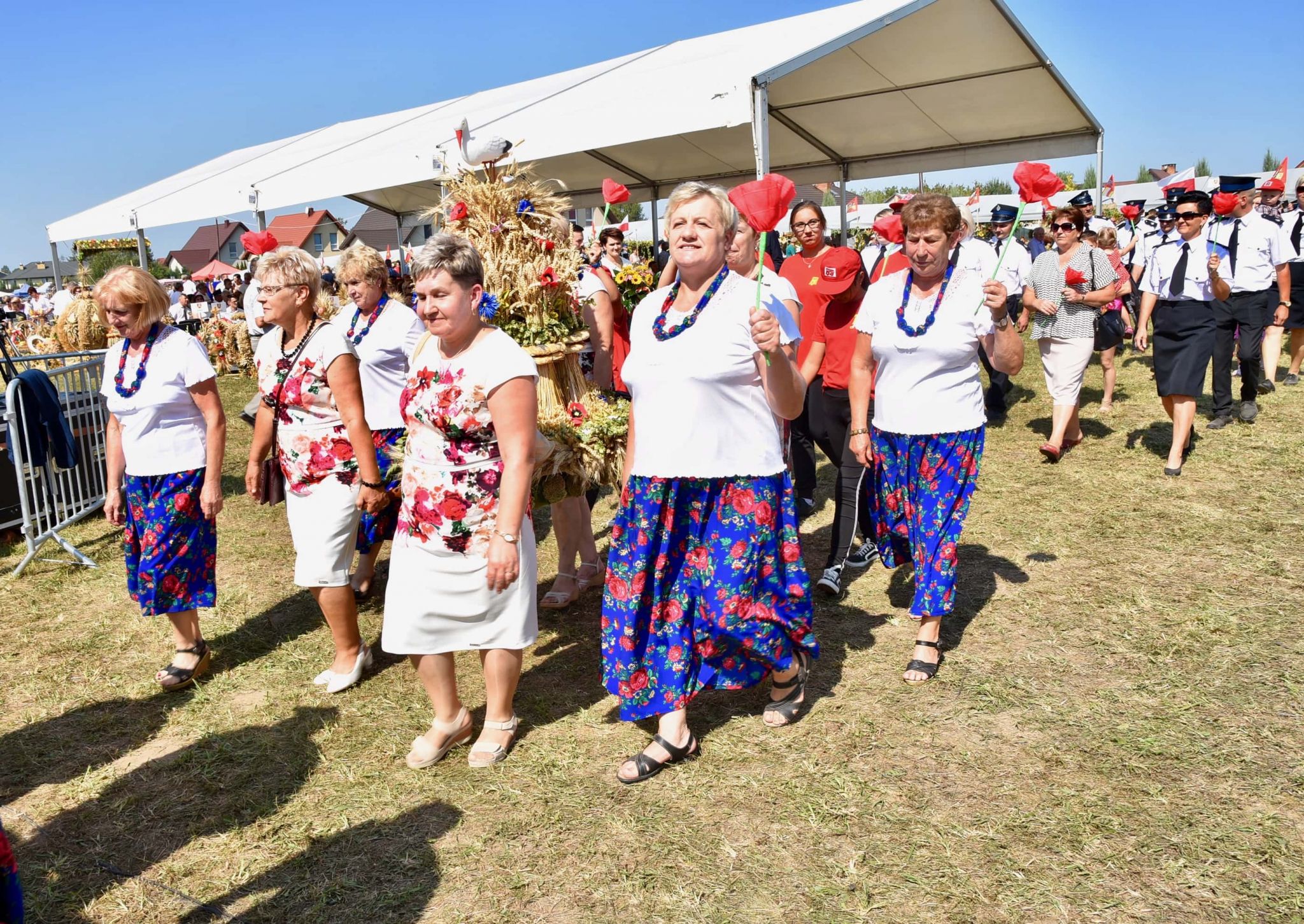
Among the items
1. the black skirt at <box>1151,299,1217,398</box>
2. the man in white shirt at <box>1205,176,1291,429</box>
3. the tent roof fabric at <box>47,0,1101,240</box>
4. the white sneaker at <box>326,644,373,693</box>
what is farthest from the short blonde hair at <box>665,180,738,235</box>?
the man in white shirt at <box>1205,176,1291,429</box>

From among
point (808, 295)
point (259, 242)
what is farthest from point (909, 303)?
point (259, 242)

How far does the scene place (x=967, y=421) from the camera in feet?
12.6

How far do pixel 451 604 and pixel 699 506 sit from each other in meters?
0.93

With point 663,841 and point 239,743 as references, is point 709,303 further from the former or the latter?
point 239,743

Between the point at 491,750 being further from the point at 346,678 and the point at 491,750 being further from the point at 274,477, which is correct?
the point at 274,477

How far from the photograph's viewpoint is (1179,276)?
23.9 ft

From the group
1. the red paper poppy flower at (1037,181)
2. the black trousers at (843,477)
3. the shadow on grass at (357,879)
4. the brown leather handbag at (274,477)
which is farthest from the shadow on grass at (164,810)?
the red paper poppy flower at (1037,181)

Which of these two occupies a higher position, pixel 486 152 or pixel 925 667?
→ pixel 486 152

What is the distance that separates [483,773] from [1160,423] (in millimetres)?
7853

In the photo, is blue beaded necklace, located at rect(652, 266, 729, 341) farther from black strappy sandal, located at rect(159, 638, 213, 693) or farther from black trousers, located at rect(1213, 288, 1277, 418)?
black trousers, located at rect(1213, 288, 1277, 418)

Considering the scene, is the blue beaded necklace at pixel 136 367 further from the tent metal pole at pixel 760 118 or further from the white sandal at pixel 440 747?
the tent metal pole at pixel 760 118

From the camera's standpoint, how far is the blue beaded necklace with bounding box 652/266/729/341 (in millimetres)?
3029

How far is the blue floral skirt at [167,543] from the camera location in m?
4.00

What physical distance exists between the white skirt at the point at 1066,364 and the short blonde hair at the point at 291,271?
6003mm
